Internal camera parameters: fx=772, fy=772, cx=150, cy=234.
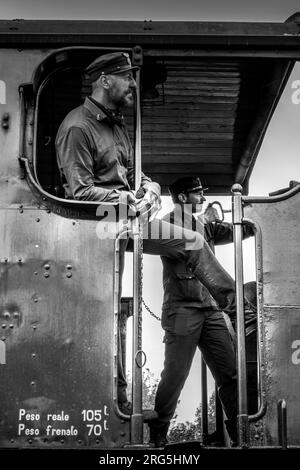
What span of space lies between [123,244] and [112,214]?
177 millimetres

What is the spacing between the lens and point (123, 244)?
423cm

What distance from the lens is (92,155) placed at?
441 centimetres

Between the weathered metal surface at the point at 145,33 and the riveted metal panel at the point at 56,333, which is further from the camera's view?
the weathered metal surface at the point at 145,33

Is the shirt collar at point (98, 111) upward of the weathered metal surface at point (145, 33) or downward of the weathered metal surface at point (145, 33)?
downward

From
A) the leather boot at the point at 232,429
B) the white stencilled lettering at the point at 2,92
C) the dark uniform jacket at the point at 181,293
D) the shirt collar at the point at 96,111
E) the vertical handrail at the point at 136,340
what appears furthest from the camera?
the dark uniform jacket at the point at 181,293

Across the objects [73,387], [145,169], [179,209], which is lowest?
[73,387]

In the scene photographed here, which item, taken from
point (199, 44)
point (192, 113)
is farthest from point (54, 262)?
point (192, 113)

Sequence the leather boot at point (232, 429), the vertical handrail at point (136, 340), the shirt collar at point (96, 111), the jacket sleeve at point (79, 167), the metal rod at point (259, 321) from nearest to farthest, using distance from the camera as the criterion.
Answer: the vertical handrail at point (136, 340)
the metal rod at point (259, 321)
the jacket sleeve at point (79, 167)
the shirt collar at point (96, 111)
the leather boot at point (232, 429)

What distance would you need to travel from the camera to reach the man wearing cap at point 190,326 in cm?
496

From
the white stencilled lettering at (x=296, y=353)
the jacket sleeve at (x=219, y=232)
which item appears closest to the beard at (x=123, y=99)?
the jacket sleeve at (x=219, y=232)

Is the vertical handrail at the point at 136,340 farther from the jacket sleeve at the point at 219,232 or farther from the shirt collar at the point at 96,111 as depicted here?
the jacket sleeve at the point at 219,232

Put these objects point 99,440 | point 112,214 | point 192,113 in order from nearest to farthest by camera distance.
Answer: point 99,440, point 112,214, point 192,113

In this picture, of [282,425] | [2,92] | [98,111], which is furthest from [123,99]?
[282,425]

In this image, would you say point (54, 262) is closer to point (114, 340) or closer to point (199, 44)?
point (114, 340)
